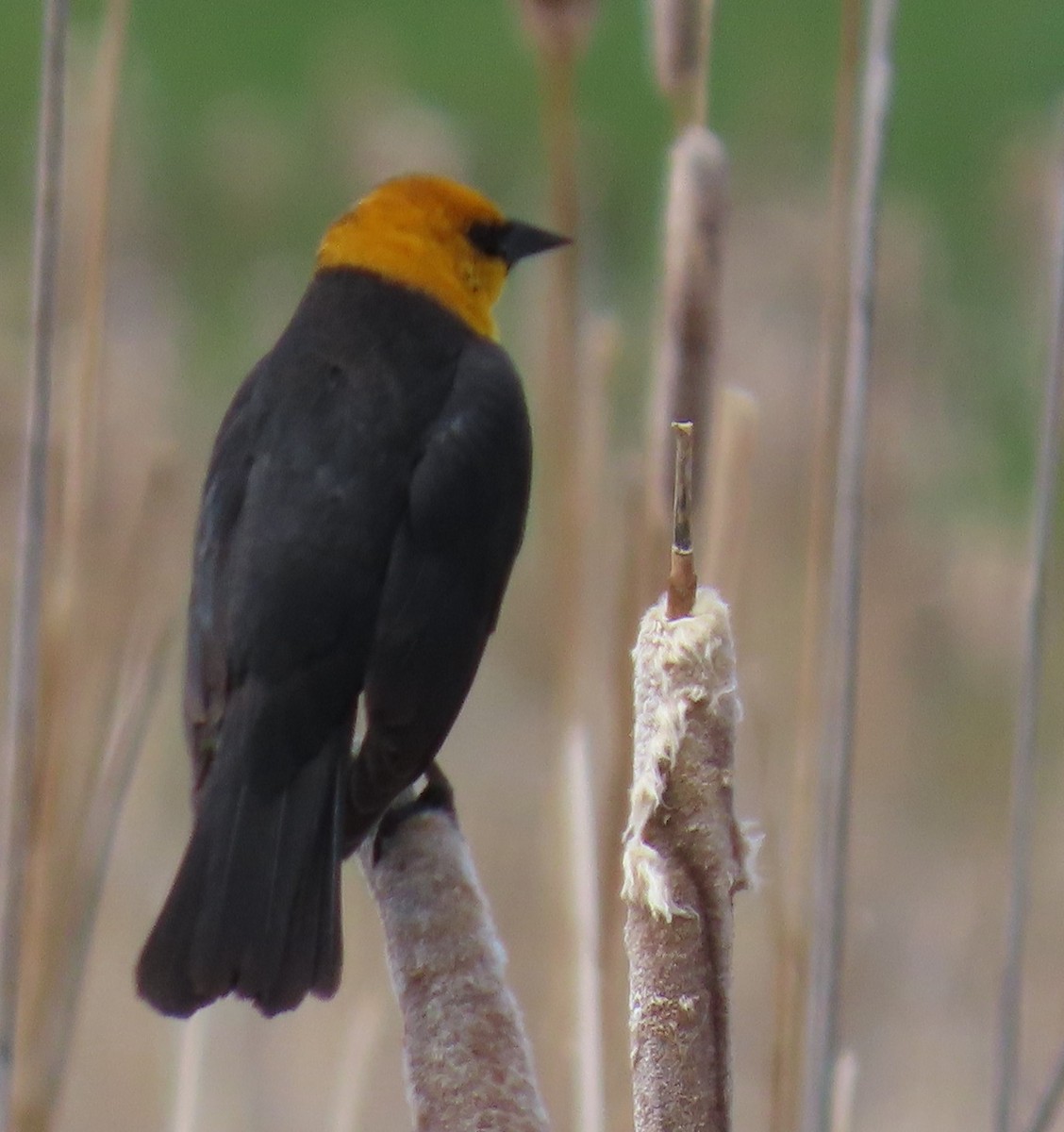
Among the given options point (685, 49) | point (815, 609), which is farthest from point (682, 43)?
point (815, 609)

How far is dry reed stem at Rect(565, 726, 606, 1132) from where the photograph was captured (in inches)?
57.1

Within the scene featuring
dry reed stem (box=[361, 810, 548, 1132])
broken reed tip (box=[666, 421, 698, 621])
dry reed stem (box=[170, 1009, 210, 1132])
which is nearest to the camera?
broken reed tip (box=[666, 421, 698, 621])

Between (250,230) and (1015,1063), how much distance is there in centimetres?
348

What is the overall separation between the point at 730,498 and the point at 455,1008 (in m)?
0.57

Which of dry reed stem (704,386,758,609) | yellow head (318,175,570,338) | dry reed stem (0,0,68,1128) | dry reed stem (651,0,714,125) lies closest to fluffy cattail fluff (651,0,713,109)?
dry reed stem (651,0,714,125)

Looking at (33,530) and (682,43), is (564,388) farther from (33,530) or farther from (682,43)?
(33,530)

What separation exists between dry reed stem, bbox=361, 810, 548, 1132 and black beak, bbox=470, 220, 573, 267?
3.44 feet

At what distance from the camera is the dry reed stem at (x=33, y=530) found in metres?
1.28

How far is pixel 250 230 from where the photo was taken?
455 centimetres

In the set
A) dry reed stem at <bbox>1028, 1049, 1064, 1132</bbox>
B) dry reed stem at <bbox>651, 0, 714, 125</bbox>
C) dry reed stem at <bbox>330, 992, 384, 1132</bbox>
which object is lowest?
dry reed stem at <bbox>330, 992, 384, 1132</bbox>

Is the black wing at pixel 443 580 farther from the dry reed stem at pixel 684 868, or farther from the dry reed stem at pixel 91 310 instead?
the dry reed stem at pixel 684 868

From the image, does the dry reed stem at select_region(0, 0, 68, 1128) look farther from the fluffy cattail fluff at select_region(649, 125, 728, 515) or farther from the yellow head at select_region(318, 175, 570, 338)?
the yellow head at select_region(318, 175, 570, 338)

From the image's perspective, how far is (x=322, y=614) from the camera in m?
1.69

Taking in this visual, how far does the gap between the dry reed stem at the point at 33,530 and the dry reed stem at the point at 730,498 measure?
0.51m
